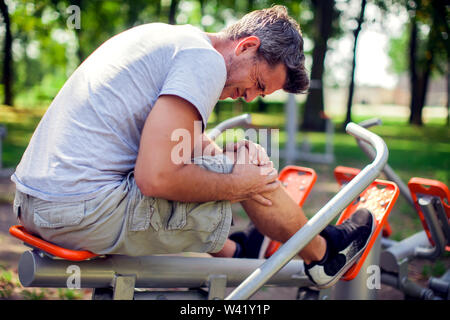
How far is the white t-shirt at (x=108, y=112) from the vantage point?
158 cm

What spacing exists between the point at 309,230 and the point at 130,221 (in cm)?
58

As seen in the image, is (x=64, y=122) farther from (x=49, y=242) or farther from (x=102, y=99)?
(x=49, y=242)

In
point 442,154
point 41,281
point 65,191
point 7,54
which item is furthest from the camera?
point 7,54

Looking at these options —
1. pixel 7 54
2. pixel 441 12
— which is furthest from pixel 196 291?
pixel 7 54

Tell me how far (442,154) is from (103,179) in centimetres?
1004

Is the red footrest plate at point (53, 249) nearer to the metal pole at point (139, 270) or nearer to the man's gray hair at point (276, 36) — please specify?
the metal pole at point (139, 270)

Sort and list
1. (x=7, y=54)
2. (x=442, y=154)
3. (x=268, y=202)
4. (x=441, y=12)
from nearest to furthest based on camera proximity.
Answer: (x=268, y=202)
(x=442, y=154)
(x=441, y=12)
(x=7, y=54)

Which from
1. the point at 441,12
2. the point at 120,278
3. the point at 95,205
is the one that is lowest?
the point at 120,278

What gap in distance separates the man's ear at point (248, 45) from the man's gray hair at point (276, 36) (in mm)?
17

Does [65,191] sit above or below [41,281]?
above

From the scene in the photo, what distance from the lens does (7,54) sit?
16266 millimetres

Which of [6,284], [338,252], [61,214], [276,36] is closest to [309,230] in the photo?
[338,252]

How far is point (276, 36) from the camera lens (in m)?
1.78

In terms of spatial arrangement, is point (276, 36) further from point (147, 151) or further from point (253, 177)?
point (147, 151)
